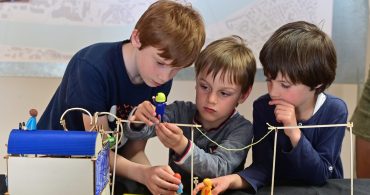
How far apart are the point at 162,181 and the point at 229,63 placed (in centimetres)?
33

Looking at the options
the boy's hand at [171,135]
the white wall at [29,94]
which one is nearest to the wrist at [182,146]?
the boy's hand at [171,135]

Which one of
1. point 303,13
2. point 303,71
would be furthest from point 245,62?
point 303,13

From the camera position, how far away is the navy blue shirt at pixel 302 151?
904 mm

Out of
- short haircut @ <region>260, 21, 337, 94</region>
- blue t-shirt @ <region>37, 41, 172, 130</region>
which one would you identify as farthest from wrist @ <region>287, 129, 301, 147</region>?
blue t-shirt @ <region>37, 41, 172, 130</region>

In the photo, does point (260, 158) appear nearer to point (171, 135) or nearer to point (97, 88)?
point (171, 135)

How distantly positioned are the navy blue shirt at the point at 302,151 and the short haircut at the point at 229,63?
7cm

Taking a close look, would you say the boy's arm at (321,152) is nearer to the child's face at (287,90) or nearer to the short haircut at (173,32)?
the child's face at (287,90)

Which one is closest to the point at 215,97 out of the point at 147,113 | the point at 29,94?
the point at 147,113

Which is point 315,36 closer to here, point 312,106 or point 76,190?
point 312,106

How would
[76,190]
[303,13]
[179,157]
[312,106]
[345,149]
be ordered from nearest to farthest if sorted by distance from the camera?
[76,190] → [179,157] → [312,106] → [303,13] → [345,149]

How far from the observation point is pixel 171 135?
0.84m

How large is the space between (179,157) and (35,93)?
0.95 meters

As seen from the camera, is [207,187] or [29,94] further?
[29,94]

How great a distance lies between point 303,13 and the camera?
5.24 ft
